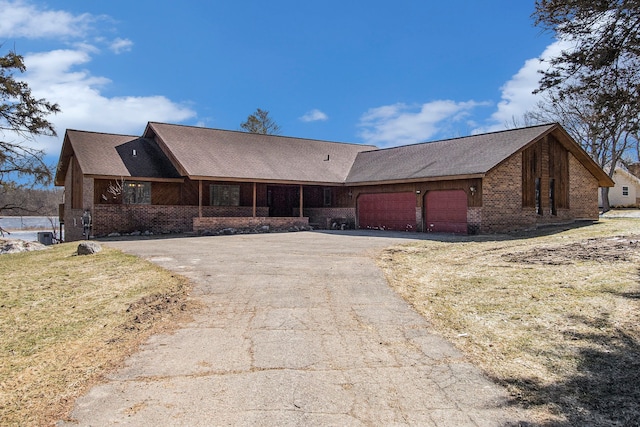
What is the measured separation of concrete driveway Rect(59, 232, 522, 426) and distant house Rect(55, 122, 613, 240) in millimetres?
14110

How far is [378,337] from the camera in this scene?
5398mm

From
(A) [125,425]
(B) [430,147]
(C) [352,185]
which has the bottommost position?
(A) [125,425]

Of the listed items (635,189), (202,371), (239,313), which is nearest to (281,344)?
(202,371)

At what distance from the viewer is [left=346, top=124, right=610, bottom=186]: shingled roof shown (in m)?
19.7

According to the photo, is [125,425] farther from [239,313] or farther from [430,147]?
[430,147]

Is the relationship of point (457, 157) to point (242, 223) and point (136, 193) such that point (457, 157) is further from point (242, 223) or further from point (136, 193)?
point (136, 193)

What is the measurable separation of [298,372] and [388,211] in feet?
65.9

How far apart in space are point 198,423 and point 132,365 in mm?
1544

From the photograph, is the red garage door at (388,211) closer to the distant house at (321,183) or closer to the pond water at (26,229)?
the distant house at (321,183)

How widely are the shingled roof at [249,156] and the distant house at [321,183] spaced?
0.25ft

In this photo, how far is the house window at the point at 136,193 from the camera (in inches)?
853

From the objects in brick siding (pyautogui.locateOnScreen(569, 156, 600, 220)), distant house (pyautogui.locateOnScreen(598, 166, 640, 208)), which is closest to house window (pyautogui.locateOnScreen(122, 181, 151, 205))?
brick siding (pyautogui.locateOnScreen(569, 156, 600, 220))

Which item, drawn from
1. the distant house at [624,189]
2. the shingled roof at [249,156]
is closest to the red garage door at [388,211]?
the shingled roof at [249,156]

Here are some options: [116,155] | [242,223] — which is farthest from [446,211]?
[116,155]
